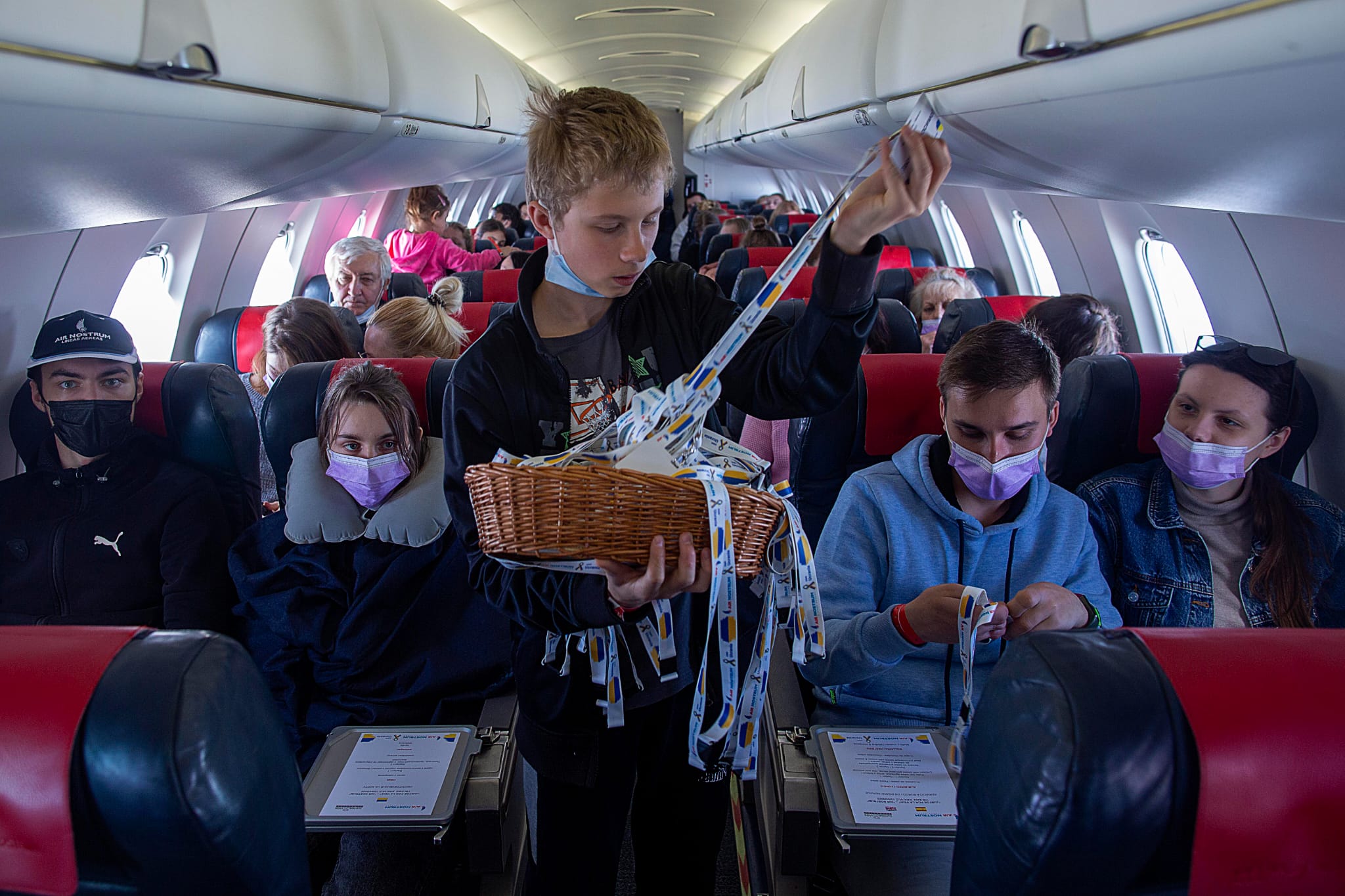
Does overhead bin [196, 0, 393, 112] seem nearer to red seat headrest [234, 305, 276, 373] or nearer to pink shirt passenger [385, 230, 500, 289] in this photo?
red seat headrest [234, 305, 276, 373]

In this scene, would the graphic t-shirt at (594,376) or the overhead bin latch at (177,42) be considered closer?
the graphic t-shirt at (594,376)

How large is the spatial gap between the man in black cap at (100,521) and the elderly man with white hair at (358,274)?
217 cm

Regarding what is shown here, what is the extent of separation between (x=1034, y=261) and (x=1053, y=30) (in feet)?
17.0

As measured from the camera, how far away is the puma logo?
2377 millimetres

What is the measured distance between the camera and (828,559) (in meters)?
1.90

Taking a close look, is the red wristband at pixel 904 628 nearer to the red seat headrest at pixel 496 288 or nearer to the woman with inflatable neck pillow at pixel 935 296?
the woman with inflatable neck pillow at pixel 935 296

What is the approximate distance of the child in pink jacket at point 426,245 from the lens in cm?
668

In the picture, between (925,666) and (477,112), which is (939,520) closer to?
(925,666)

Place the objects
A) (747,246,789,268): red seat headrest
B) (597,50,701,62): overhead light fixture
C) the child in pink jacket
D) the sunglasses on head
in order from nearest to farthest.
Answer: the sunglasses on head → (747,246,789,268): red seat headrest → the child in pink jacket → (597,50,701,62): overhead light fixture

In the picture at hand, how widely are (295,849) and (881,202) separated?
1019 mm

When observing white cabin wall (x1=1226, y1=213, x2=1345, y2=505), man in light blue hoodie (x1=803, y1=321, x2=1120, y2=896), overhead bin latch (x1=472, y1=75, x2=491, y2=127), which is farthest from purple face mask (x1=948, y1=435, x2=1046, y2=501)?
overhead bin latch (x1=472, y1=75, x2=491, y2=127)

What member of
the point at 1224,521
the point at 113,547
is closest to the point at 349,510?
the point at 113,547

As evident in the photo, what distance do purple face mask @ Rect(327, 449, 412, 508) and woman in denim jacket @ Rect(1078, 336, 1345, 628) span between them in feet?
6.23

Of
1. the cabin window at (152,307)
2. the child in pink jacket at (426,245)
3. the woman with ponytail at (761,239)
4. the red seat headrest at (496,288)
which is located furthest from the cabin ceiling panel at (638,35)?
the cabin window at (152,307)
